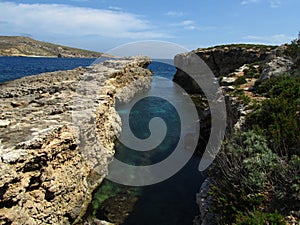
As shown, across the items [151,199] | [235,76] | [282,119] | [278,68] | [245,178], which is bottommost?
[151,199]

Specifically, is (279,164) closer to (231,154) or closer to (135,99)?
(231,154)

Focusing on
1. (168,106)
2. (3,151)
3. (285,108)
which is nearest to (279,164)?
(285,108)

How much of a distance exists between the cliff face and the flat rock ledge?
109 feet

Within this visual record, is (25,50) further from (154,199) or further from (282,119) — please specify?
(282,119)

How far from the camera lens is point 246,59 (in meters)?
44.0

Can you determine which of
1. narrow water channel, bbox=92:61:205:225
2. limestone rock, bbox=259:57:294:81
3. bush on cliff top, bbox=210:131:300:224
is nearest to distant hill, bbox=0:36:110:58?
narrow water channel, bbox=92:61:205:225

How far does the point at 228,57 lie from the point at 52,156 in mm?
42757

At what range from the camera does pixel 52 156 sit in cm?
1112

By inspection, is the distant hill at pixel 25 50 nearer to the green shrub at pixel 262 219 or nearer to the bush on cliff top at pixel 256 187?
the bush on cliff top at pixel 256 187

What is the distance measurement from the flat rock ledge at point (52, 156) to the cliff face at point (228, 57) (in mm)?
33217

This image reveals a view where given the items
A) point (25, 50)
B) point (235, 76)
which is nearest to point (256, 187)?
point (235, 76)

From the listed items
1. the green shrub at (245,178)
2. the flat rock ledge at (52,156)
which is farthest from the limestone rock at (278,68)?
the flat rock ledge at (52,156)

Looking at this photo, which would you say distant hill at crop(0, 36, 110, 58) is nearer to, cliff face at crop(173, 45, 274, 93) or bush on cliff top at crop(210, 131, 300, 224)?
cliff face at crop(173, 45, 274, 93)

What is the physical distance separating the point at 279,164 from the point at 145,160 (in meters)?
11.3
